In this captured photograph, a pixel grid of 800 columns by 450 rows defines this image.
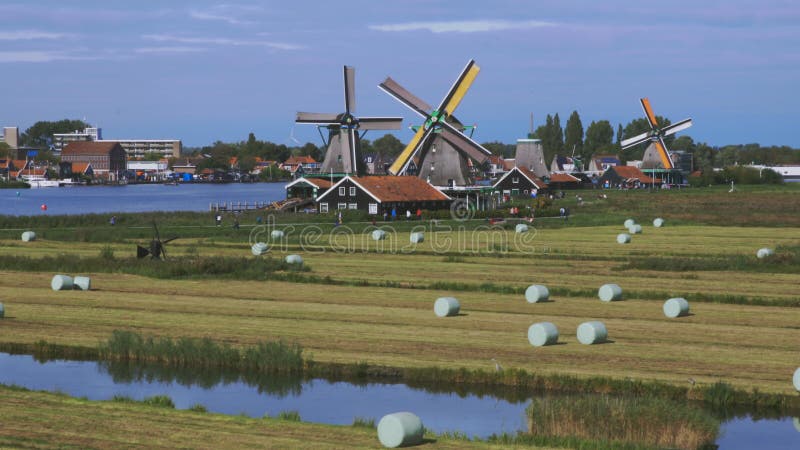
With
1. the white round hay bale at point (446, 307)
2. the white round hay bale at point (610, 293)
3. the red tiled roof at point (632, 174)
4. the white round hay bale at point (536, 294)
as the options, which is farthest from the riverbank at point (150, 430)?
the red tiled roof at point (632, 174)

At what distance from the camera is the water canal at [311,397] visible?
2517cm

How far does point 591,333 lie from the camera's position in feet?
106

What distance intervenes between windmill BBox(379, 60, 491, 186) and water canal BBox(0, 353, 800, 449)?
289ft

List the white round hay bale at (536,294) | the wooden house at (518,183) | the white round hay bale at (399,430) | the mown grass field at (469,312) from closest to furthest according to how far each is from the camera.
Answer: the white round hay bale at (399,430), the mown grass field at (469,312), the white round hay bale at (536,294), the wooden house at (518,183)

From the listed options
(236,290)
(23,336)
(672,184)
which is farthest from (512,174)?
(23,336)

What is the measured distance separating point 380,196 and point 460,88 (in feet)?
78.6

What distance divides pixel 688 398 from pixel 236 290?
23620mm

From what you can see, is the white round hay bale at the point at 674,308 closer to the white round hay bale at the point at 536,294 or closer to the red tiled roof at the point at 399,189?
the white round hay bale at the point at 536,294

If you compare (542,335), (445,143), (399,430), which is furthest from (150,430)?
(445,143)

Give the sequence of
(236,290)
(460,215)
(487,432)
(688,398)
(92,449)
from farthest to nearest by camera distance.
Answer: (460,215) < (236,290) < (688,398) < (487,432) < (92,449)

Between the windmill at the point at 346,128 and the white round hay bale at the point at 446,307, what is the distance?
81440mm

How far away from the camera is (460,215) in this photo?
96.9 meters

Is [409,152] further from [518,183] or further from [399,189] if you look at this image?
[518,183]

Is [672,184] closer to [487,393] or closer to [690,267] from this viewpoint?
[690,267]
